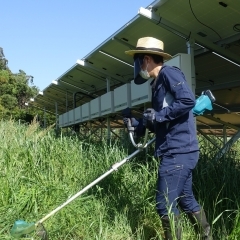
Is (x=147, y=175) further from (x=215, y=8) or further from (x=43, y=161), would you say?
(x=215, y=8)

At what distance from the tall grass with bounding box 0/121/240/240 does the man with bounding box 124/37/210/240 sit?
0.24m

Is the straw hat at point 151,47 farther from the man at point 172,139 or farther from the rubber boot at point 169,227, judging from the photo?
the rubber boot at point 169,227

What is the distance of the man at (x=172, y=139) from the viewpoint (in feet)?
11.3

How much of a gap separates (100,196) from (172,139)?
1.69 meters

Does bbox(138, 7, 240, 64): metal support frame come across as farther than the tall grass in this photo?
Yes

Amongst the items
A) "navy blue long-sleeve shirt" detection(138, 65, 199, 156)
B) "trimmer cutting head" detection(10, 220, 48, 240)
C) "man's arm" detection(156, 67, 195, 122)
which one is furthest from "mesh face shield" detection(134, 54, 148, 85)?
"trimmer cutting head" detection(10, 220, 48, 240)

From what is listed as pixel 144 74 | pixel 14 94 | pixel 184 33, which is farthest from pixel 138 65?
pixel 14 94

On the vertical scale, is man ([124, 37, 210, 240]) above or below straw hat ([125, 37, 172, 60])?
below

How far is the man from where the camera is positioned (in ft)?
Answer: 11.3

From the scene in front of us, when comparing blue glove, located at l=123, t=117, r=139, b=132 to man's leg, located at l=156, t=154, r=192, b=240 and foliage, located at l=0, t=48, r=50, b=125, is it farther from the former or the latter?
foliage, located at l=0, t=48, r=50, b=125

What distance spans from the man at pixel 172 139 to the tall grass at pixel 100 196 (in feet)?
0.77

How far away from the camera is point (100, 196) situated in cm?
494

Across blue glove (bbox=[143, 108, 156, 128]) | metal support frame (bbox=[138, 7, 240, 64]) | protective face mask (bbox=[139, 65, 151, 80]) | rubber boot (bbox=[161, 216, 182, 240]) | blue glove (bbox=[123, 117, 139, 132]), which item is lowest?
rubber boot (bbox=[161, 216, 182, 240])

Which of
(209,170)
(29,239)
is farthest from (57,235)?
(209,170)
